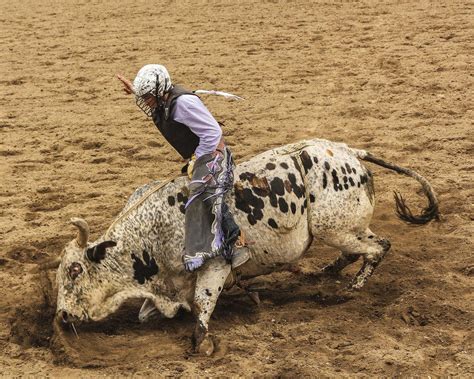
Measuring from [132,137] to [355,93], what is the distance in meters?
3.26

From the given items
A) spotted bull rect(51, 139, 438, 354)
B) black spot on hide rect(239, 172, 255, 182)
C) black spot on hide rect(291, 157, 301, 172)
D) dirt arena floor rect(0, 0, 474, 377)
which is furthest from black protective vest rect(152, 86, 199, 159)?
dirt arena floor rect(0, 0, 474, 377)

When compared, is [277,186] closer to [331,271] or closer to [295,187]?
[295,187]

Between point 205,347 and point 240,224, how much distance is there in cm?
101

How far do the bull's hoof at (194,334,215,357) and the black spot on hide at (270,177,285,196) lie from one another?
1265 millimetres

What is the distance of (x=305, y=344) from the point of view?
5.62 meters

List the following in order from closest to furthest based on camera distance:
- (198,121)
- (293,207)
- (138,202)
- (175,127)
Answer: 1. (198,121)
2. (175,127)
3. (138,202)
4. (293,207)

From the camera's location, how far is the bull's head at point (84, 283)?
229 inches

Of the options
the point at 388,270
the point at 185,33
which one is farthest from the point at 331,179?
the point at 185,33

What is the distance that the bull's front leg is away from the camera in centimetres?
573

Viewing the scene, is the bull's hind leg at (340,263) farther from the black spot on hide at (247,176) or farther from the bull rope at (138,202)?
the bull rope at (138,202)

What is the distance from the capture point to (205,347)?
221 inches

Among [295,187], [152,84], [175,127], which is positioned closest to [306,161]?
[295,187]

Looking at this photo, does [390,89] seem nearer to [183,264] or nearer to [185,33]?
[185,33]

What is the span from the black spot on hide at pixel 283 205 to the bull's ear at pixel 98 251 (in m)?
1.31
